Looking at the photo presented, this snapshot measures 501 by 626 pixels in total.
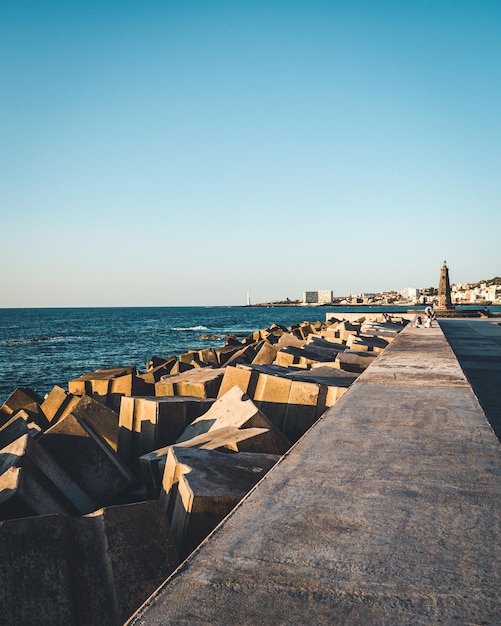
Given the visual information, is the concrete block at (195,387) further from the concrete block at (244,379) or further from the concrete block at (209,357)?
the concrete block at (209,357)

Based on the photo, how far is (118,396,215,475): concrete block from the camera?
4.76 meters

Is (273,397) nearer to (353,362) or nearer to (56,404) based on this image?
(353,362)

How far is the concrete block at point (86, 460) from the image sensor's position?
386 centimetres

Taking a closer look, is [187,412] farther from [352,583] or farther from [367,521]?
[352,583]

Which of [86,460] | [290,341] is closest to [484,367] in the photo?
[290,341]

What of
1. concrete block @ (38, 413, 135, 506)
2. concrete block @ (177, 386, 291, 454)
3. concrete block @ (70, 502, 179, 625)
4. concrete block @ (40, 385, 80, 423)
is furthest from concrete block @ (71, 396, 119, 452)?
concrete block @ (70, 502, 179, 625)

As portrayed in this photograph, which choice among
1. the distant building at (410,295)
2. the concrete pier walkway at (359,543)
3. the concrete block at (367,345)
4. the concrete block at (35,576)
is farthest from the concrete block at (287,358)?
the distant building at (410,295)

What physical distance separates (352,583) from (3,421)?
7.07 meters

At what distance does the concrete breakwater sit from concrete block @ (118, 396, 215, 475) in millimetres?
11

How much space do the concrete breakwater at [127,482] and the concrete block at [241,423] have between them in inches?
0.4

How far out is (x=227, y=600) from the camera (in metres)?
1.32

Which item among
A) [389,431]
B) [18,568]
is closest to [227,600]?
[18,568]

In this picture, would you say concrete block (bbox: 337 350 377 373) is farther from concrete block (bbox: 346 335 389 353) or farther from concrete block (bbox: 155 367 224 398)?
concrete block (bbox: 346 335 389 353)

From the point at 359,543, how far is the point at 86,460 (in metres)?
2.77
